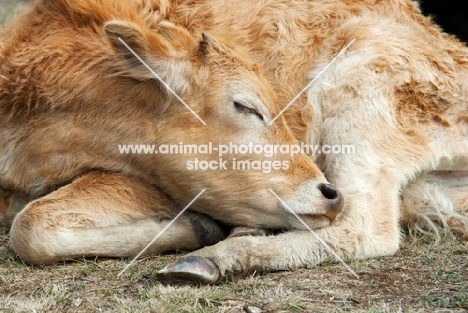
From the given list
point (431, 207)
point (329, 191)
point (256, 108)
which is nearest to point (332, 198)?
point (329, 191)

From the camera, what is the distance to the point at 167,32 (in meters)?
5.89

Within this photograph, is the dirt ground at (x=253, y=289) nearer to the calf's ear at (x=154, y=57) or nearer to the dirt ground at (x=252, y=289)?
the dirt ground at (x=252, y=289)

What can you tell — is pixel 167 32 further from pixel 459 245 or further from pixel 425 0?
pixel 425 0

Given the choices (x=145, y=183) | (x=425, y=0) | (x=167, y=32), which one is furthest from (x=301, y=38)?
(x=425, y=0)

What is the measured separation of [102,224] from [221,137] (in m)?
1.06

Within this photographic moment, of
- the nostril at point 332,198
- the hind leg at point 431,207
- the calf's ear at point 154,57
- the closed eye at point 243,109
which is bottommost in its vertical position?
the hind leg at point 431,207

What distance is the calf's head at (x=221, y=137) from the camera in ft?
18.1

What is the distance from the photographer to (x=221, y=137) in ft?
18.4

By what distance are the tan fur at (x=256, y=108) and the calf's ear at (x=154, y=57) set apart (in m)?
0.01

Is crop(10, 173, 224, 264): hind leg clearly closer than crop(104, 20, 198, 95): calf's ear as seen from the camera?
Yes

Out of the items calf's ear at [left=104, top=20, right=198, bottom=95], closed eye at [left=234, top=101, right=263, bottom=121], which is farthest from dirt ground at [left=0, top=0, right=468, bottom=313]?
calf's ear at [left=104, top=20, right=198, bottom=95]

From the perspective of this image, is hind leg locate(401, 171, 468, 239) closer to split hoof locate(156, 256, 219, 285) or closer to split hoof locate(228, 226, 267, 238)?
split hoof locate(228, 226, 267, 238)

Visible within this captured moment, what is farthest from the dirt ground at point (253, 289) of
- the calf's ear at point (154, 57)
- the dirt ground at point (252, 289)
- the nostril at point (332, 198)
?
the calf's ear at point (154, 57)

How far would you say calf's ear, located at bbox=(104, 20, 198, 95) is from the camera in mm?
5566
